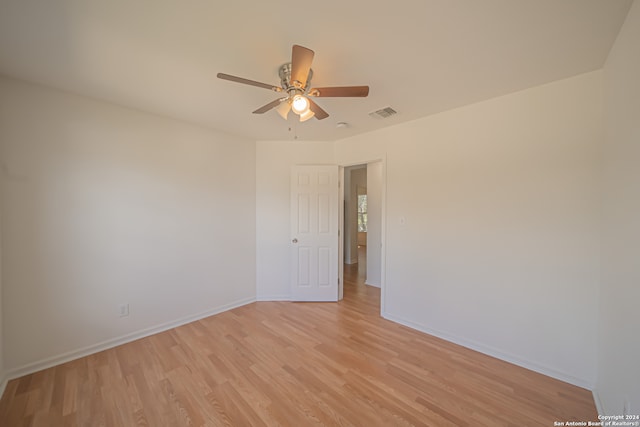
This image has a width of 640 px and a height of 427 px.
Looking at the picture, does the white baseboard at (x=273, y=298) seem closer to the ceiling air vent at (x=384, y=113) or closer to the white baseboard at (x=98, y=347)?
the white baseboard at (x=98, y=347)

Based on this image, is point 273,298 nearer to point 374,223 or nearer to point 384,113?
point 374,223

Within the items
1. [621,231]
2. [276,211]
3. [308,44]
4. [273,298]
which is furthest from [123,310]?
[621,231]

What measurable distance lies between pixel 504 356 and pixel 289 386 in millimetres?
2020

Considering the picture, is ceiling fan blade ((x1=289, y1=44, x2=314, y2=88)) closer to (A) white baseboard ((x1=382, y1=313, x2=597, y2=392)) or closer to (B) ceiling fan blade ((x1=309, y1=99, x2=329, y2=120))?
(B) ceiling fan blade ((x1=309, y1=99, x2=329, y2=120))

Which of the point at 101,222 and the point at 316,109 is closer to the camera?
the point at 316,109

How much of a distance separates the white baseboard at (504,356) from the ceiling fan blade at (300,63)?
287cm

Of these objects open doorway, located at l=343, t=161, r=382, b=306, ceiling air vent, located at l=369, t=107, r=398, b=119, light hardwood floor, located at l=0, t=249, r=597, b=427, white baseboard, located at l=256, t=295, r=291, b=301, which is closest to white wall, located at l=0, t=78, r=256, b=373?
light hardwood floor, located at l=0, t=249, r=597, b=427

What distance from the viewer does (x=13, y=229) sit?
6.37ft

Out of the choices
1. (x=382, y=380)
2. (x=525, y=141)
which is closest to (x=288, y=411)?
(x=382, y=380)

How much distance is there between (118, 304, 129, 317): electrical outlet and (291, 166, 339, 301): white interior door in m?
2.00

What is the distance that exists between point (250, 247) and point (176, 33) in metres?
2.72

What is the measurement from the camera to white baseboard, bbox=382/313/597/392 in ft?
6.20

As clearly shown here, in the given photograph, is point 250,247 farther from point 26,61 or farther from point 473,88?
point 473,88

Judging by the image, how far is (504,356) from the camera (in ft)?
7.23
